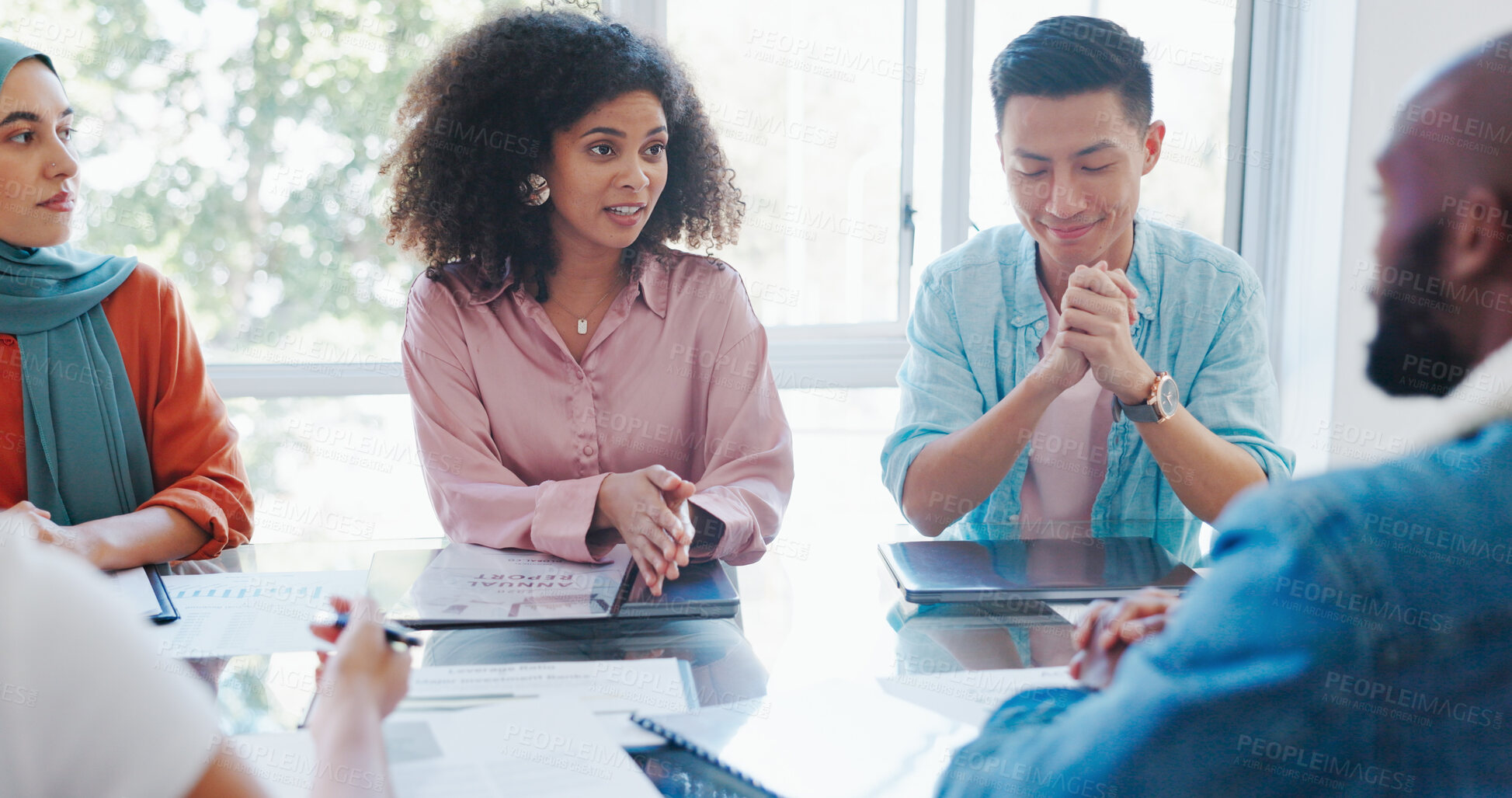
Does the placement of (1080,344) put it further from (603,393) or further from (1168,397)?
(603,393)

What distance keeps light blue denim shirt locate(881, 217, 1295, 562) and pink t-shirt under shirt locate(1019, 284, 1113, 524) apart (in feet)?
0.06

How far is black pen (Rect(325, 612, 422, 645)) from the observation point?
986mm

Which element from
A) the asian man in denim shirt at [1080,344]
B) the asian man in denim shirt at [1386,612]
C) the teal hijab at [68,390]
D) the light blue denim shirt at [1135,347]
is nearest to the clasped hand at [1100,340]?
the asian man in denim shirt at [1080,344]

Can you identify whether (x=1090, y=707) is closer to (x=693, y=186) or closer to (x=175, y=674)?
(x=175, y=674)

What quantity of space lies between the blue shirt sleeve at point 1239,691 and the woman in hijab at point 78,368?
1264mm

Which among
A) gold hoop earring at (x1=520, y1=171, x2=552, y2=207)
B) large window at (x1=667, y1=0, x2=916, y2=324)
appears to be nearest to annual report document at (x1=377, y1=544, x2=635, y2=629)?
gold hoop earring at (x1=520, y1=171, x2=552, y2=207)

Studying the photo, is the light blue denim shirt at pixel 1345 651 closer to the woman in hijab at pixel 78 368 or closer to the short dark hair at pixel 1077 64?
the short dark hair at pixel 1077 64

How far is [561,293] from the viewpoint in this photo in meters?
1.71

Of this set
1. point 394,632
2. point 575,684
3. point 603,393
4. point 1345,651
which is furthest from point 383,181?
point 1345,651

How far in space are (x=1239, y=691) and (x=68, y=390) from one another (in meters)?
1.64

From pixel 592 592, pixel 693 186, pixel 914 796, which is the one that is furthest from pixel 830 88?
pixel 914 796

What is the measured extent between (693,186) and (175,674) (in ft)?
4.66

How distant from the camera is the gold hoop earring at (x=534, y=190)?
1718mm

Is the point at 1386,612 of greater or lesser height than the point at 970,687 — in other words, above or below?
above
